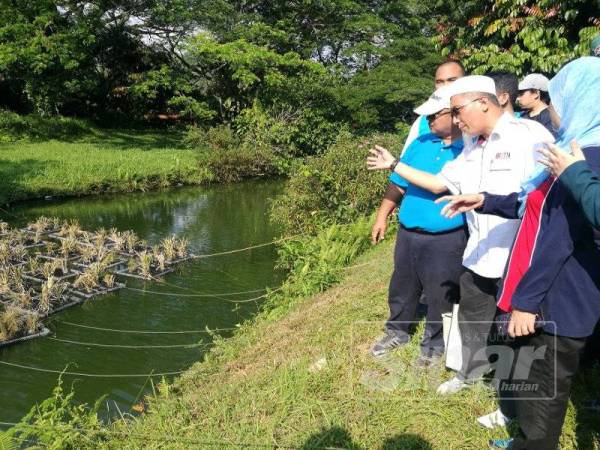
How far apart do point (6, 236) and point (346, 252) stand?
5679 mm

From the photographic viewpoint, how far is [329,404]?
3.04 meters

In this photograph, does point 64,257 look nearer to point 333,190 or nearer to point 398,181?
point 333,190

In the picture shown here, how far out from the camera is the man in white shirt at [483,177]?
2504mm

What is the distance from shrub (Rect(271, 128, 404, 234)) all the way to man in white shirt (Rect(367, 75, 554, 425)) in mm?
6047

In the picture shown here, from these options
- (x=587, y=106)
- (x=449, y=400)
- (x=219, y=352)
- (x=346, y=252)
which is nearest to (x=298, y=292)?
(x=346, y=252)

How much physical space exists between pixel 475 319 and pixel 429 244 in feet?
1.74

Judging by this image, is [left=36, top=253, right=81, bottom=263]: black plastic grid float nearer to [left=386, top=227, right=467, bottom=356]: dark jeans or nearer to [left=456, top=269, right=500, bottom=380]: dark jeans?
[left=386, top=227, right=467, bottom=356]: dark jeans

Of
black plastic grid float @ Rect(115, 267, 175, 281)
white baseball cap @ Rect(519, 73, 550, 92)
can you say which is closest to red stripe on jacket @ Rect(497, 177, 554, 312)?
white baseball cap @ Rect(519, 73, 550, 92)

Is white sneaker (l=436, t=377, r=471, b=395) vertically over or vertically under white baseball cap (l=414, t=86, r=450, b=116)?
under

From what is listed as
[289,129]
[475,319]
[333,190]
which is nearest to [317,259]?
[333,190]

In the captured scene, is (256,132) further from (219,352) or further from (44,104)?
(219,352)

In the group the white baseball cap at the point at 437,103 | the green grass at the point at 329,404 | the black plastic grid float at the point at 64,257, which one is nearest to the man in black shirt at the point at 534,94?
the white baseball cap at the point at 437,103

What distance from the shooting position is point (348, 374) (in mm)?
3301

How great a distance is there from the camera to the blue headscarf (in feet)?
6.22
